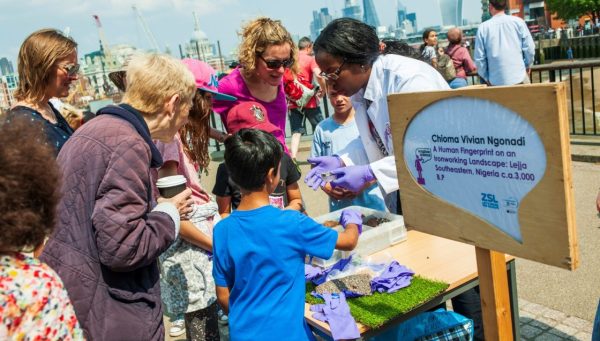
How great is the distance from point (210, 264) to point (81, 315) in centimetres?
109

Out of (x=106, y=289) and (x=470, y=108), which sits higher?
(x=470, y=108)

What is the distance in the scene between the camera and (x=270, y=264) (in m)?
2.08

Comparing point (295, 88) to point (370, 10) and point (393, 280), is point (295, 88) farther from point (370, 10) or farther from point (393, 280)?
point (370, 10)

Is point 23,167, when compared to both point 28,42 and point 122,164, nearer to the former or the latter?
point 122,164

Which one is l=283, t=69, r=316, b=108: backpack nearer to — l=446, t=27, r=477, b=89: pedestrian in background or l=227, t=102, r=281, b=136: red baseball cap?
l=227, t=102, r=281, b=136: red baseball cap

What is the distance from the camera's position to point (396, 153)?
6.88 ft

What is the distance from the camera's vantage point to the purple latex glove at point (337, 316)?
201cm

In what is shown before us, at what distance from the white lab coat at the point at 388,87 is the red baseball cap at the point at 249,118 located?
2.54 ft

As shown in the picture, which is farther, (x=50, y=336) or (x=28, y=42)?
(x=28, y=42)

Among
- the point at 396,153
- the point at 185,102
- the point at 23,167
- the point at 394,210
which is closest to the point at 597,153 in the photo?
the point at 394,210

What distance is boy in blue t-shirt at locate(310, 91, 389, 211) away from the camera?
3309 mm

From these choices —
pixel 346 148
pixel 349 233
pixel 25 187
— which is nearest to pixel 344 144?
pixel 346 148

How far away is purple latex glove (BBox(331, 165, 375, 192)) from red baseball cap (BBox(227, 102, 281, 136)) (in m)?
0.77

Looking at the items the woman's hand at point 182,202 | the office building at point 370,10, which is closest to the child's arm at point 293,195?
the woman's hand at point 182,202
